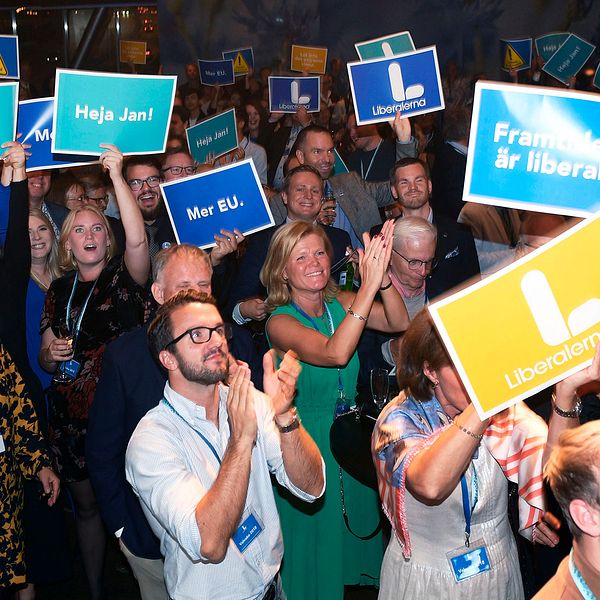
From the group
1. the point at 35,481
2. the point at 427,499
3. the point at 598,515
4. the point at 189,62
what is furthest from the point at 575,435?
the point at 189,62

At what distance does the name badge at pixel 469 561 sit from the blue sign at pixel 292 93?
296 inches

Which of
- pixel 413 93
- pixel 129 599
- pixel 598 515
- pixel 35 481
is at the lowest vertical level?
pixel 129 599

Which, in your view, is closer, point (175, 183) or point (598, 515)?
point (598, 515)

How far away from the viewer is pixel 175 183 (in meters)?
4.85

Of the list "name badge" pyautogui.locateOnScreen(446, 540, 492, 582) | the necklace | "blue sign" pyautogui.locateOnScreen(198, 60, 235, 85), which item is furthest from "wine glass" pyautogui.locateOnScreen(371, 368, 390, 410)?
"blue sign" pyautogui.locateOnScreen(198, 60, 235, 85)

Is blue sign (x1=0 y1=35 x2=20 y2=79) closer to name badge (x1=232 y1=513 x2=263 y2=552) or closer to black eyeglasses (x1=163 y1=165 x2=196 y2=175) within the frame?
black eyeglasses (x1=163 y1=165 x2=196 y2=175)

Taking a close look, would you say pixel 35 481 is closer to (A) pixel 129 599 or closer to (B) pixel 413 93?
(A) pixel 129 599

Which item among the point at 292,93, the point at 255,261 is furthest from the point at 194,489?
the point at 292,93

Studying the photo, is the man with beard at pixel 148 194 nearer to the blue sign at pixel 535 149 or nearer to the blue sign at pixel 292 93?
the blue sign at pixel 535 149

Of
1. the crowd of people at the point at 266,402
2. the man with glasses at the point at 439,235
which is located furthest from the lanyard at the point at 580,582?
the man with glasses at the point at 439,235

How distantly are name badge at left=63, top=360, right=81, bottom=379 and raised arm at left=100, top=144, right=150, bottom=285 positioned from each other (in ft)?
1.60

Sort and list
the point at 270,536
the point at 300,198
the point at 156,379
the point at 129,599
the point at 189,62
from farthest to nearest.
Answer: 1. the point at 189,62
2. the point at 300,198
3. the point at 129,599
4. the point at 156,379
5. the point at 270,536

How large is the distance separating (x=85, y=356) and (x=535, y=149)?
90.0 inches

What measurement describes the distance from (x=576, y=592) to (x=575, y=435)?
0.35 m
